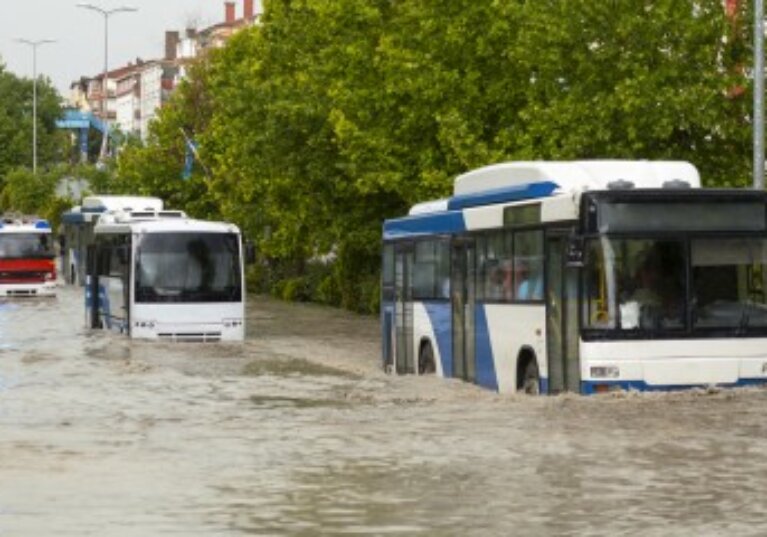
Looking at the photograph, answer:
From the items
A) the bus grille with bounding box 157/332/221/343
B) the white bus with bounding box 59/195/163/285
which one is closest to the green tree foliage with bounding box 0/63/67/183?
the white bus with bounding box 59/195/163/285

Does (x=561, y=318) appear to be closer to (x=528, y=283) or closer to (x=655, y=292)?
(x=655, y=292)

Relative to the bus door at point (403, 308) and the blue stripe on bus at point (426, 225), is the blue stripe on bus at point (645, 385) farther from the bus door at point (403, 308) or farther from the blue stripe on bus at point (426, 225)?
the bus door at point (403, 308)

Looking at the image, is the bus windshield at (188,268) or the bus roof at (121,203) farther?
the bus roof at (121,203)

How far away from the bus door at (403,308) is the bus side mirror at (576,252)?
9.27m

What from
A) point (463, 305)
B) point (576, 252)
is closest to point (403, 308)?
point (463, 305)

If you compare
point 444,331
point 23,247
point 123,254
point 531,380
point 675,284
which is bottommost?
point 531,380

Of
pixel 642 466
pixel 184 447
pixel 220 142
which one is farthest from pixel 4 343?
pixel 220 142

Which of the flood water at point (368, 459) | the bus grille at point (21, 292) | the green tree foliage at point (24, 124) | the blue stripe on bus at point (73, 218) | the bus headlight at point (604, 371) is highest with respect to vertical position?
the green tree foliage at point (24, 124)

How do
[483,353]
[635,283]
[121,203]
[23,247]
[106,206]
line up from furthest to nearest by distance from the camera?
[106,206] → [121,203] → [23,247] → [483,353] → [635,283]

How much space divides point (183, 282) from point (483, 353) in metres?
17.6

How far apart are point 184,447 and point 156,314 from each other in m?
23.9

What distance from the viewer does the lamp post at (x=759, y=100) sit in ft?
97.3

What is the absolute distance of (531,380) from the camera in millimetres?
23219

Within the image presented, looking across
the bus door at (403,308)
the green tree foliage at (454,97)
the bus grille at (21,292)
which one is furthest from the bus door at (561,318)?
the bus grille at (21,292)
